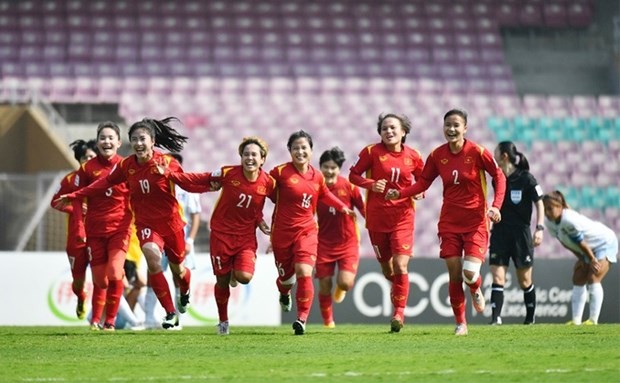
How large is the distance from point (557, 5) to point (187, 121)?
31.7 ft

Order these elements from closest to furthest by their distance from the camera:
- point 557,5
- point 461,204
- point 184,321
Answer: point 461,204 → point 184,321 → point 557,5

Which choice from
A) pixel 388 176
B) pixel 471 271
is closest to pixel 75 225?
pixel 388 176

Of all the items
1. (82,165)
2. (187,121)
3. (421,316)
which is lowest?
(421,316)

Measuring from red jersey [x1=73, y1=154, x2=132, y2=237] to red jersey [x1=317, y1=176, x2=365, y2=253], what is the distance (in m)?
2.84

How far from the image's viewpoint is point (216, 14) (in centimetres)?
2909

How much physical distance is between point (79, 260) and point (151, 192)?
2099 mm

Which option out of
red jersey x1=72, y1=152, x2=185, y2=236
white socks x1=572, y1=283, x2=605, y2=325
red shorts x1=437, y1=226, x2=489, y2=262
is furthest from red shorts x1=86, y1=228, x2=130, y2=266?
white socks x1=572, y1=283, x2=605, y2=325

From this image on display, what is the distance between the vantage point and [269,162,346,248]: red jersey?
42.1 feet

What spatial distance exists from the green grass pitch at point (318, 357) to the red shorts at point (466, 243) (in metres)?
0.80

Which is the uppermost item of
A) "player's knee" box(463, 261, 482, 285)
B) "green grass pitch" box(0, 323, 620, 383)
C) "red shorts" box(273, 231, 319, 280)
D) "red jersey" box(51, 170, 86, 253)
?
"red jersey" box(51, 170, 86, 253)

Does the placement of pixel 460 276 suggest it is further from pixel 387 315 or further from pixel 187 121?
pixel 187 121

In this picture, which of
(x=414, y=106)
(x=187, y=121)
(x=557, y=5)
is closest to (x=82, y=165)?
(x=187, y=121)

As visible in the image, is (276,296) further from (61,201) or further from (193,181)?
(193,181)

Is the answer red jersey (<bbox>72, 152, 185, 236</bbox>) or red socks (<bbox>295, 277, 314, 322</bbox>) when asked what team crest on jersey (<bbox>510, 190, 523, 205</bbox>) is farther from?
red jersey (<bbox>72, 152, 185, 236</bbox>)
